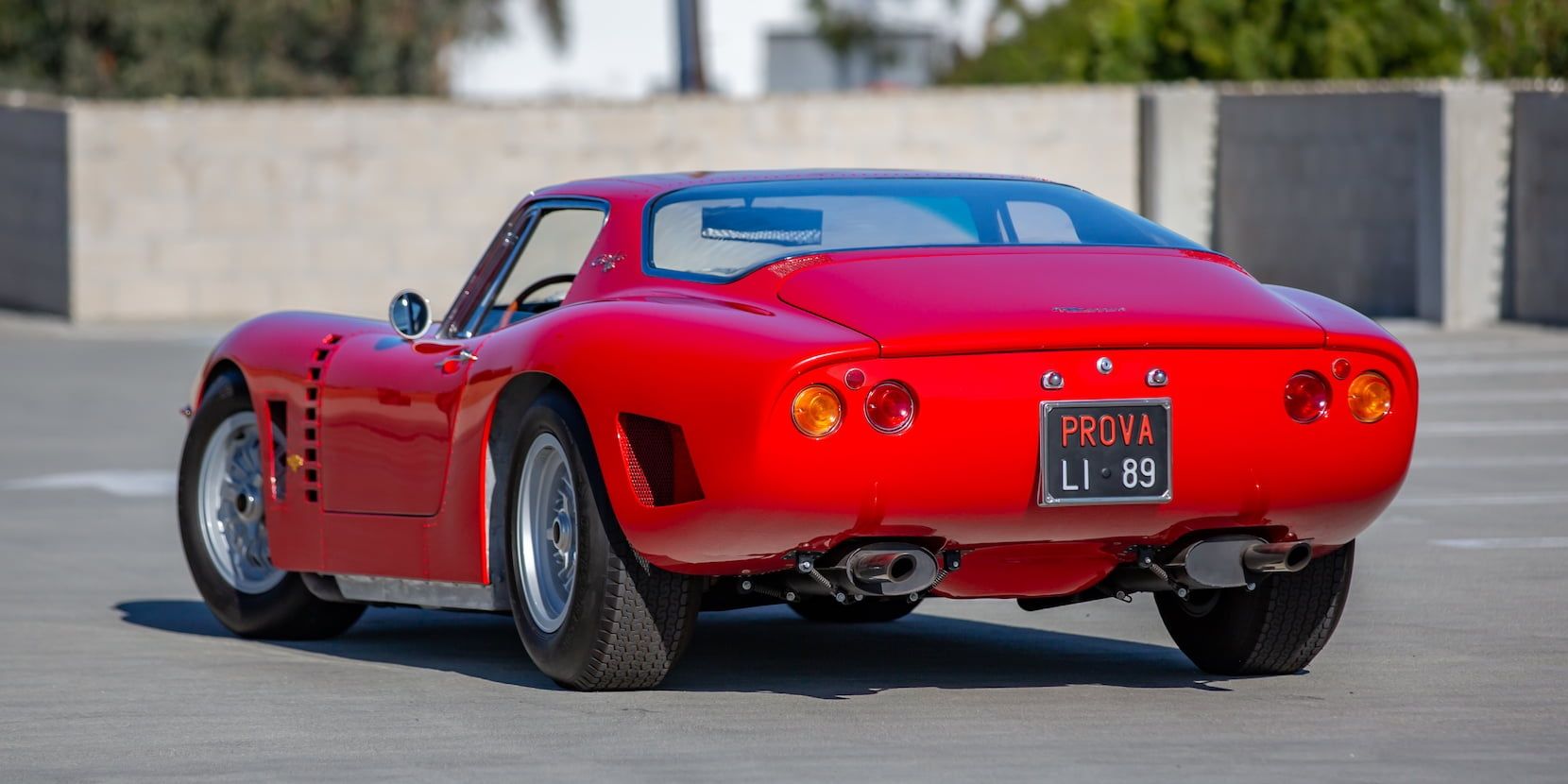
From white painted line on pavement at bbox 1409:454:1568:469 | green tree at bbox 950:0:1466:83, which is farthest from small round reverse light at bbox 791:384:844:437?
green tree at bbox 950:0:1466:83

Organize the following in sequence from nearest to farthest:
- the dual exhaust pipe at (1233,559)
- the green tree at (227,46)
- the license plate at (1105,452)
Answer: the license plate at (1105,452)
the dual exhaust pipe at (1233,559)
the green tree at (227,46)

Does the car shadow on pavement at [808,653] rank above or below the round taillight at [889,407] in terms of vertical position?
below

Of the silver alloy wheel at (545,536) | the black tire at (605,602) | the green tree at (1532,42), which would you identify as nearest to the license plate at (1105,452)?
the black tire at (605,602)

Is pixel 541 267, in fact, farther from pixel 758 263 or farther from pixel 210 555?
pixel 210 555

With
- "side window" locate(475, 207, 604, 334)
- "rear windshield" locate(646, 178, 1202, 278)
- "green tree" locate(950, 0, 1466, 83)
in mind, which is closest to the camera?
"rear windshield" locate(646, 178, 1202, 278)

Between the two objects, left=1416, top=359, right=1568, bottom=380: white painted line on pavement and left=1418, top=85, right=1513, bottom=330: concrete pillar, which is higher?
left=1418, top=85, right=1513, bottom=330: concrete pillar

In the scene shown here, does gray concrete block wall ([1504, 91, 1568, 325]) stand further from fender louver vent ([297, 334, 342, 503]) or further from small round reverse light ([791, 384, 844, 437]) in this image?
small round reverse light ([791, 384, 844, 437])

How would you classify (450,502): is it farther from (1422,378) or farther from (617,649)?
(1422,378)

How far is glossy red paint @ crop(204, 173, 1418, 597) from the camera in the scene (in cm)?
559

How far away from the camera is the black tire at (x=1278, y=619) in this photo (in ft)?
21.0

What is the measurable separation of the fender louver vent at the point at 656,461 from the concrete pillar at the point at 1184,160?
66.2 feet

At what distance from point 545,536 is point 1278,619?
6.00 feet

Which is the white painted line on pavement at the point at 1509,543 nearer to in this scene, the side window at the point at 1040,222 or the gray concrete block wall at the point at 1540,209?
the side window at the point at 1040,222

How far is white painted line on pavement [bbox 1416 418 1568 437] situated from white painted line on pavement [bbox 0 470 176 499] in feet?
22.1
